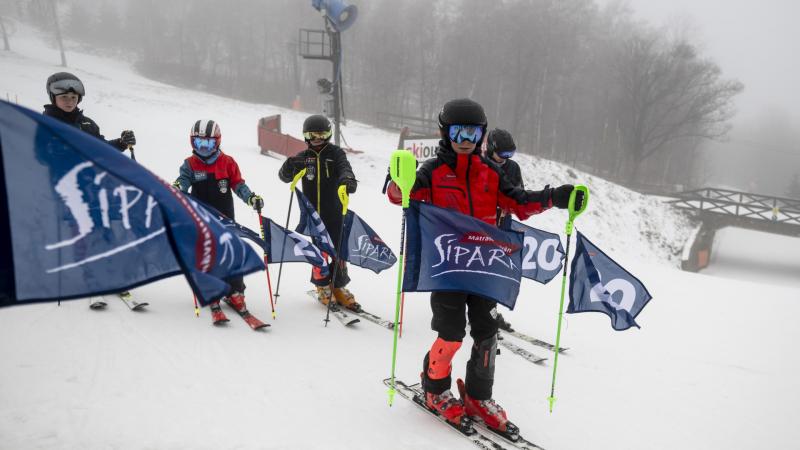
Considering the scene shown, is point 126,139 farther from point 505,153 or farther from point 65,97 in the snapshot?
point 505,153

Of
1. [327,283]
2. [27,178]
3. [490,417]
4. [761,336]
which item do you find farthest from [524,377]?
[761,336]

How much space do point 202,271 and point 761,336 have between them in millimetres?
8607

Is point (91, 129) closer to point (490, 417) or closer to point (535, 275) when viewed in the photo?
point (490, 417)

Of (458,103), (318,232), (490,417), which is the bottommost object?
(490,417)

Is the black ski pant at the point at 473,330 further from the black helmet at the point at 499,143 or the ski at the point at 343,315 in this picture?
the black helmet at the point at 499,143

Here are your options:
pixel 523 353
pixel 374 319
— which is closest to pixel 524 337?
pixel 523 353

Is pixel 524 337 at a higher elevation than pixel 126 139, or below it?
below

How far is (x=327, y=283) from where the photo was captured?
5969mm

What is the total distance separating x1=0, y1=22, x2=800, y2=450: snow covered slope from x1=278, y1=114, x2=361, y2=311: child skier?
0.54 meters

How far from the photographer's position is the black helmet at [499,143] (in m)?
5.70

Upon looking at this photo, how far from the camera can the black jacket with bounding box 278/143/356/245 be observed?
18.7 ft

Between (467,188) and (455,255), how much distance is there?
0.56 meters

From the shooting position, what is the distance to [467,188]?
3.68 metres

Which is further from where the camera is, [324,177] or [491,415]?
[324,177]
